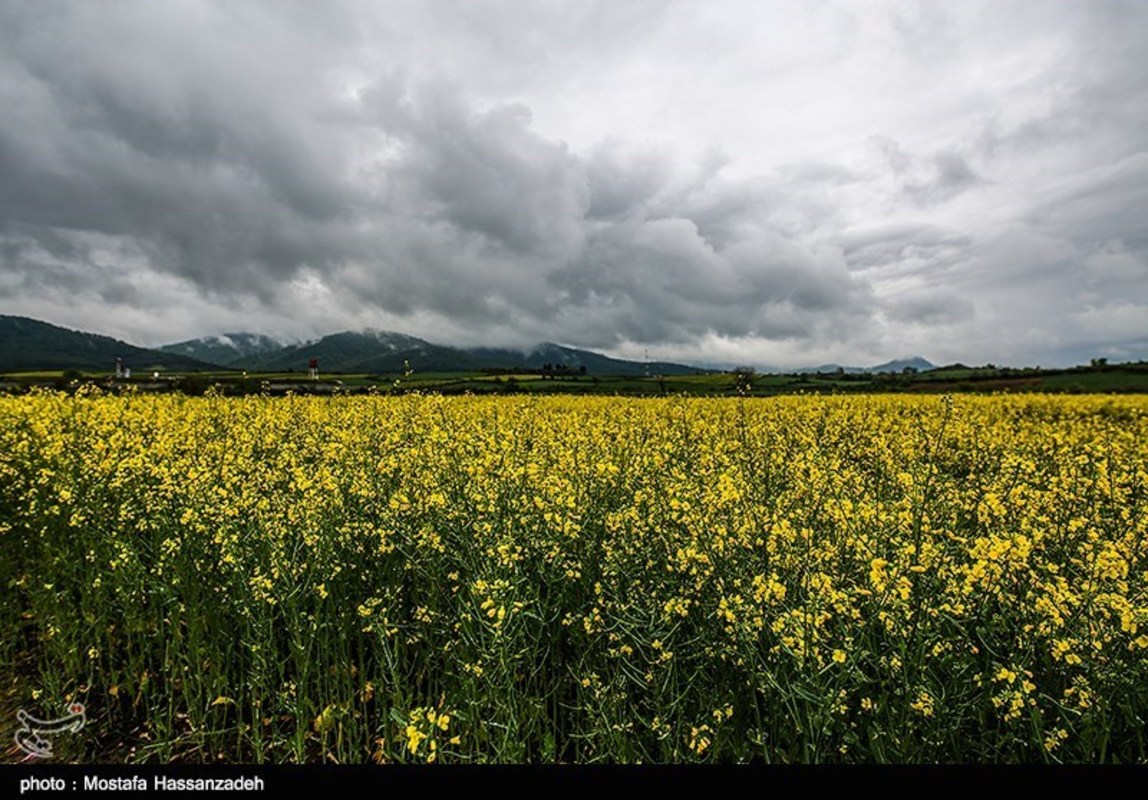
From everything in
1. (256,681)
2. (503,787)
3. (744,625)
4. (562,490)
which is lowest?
(256,681)

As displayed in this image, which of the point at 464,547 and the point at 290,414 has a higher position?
the point at 290,414

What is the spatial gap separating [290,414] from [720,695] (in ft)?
38.4

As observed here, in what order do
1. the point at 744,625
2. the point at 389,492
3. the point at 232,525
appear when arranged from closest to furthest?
the point at 744,625 → the point at 232,525 → the point at 389,492

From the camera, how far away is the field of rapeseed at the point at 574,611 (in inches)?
150

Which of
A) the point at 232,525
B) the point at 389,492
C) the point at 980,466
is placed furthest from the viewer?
the point at 980,466

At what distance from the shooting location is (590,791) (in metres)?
2.98

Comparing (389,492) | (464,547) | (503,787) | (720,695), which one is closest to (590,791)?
(503,787)

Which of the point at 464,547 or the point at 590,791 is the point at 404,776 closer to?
the point at 590,791

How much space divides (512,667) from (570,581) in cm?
132

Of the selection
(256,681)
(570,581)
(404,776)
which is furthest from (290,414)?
(404,776)

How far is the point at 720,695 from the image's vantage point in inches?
166

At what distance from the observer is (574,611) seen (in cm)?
543

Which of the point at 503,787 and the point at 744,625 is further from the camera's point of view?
the point at 744,625

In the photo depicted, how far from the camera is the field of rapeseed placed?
12.5ft
